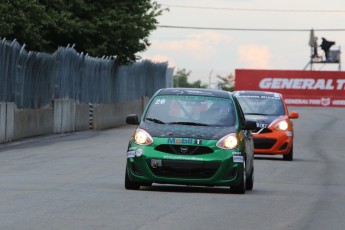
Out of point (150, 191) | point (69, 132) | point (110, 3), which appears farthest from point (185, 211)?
point (110, 3)

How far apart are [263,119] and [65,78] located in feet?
53.4

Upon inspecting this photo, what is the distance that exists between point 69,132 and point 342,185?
22611mm

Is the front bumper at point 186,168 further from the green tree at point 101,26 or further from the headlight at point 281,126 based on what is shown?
the green tree at point 101,26

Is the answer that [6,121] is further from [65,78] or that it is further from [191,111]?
[191,111]

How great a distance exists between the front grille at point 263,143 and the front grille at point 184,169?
10.4m

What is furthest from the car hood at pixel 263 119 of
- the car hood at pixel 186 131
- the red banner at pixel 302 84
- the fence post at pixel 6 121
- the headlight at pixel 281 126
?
the red banner at pixel 302 84

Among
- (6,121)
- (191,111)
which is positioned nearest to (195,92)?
(191,111)

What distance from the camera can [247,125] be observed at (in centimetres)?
1664

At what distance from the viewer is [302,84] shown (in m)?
64.9

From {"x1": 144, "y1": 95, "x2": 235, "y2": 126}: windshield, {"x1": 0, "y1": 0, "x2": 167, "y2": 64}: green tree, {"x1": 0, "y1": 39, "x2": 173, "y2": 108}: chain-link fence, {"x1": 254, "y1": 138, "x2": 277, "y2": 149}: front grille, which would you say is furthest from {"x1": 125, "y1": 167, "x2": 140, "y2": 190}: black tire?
{"x1": 0, "y1": 0, "x2": 167, "y2": 64}: green tree

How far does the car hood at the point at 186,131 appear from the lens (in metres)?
15.8

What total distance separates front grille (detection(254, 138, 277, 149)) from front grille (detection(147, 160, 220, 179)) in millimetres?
10433

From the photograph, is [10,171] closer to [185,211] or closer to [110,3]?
[185,211]

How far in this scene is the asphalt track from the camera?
11906 mm
